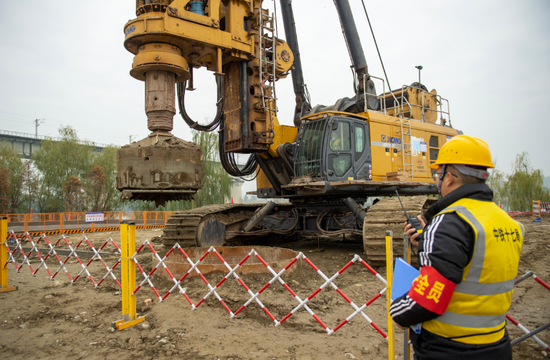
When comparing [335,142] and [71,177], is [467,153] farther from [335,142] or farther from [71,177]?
[71,177]

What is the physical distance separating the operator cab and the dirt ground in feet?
7.36

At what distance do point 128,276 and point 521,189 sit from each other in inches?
1421

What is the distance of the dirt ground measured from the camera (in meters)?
4.02

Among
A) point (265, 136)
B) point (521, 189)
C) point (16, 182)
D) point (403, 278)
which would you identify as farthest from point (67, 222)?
point (521, 189)

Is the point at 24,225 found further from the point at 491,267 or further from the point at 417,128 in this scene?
the point at 491,267

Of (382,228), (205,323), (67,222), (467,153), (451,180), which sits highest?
(467,153)

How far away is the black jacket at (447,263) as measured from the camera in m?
1.83

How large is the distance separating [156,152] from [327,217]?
5.18 meters

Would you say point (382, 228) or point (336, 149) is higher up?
point (336, 149)

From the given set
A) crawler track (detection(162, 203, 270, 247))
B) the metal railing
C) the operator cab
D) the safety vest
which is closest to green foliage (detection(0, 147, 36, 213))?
the metal railing

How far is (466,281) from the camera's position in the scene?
1.87 metres

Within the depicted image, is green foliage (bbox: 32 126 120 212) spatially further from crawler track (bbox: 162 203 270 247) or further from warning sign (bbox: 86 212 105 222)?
crawler track (bbox: 162 203 270 247)

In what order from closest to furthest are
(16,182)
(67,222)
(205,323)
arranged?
(205,323) < (67,222) < (16,182)

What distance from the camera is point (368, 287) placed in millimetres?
6418
